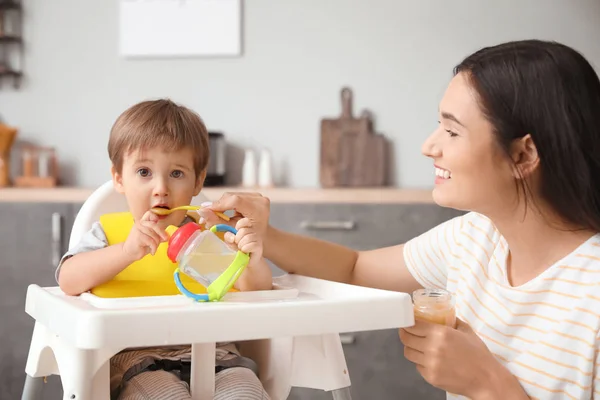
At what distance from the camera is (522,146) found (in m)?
1.31

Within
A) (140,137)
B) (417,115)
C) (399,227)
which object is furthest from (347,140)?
(140,137)

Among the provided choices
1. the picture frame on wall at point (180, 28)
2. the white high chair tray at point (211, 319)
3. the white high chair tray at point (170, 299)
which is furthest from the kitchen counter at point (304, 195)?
the white high chair tray at point (211, 319)

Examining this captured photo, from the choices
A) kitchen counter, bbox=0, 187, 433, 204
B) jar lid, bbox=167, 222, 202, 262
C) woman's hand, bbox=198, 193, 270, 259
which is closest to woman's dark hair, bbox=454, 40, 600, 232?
woman's hand, bbox=198, 193, 270, 259

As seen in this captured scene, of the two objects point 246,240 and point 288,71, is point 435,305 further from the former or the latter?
point 288,71

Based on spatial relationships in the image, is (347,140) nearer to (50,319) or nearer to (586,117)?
(586,117)

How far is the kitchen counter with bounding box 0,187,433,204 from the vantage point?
2928mm

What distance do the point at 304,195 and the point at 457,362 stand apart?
176 cm

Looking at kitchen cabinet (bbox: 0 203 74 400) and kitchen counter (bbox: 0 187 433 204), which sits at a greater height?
kitchen counter (bbox: 0 187 433 204)

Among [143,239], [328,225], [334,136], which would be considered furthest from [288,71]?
[143,239]

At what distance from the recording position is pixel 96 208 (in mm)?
1589

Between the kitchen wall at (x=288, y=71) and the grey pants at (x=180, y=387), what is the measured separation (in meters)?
2.15

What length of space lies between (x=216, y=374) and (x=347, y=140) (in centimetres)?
210

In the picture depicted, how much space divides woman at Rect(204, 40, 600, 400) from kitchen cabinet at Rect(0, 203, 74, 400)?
1.85 m

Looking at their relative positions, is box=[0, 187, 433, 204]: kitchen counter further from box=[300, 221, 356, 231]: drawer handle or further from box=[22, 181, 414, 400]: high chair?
box=[22, 181, 414, 400]: high chair
